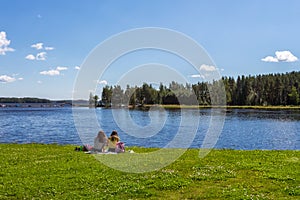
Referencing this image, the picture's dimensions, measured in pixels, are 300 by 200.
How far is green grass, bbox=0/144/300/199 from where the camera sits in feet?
40.6

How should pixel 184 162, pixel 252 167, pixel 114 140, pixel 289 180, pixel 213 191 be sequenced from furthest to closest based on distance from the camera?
pixel 114 140, pixel 184 162, pixel 252 167, pixel 289 180, pixel 213 191

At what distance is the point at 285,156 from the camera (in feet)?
68.8

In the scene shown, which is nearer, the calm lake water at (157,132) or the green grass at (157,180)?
the green grass at (157,180)

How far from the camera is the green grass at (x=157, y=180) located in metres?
12.4

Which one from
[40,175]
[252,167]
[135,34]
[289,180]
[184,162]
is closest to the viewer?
[289,180]

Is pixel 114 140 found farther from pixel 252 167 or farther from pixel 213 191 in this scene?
pixel 213 191

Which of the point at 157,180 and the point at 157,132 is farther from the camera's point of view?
the point at 157,132

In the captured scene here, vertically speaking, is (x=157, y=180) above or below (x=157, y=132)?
above

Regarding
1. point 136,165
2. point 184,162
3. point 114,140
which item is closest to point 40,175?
point 136,165

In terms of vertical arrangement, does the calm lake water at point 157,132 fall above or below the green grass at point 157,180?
below

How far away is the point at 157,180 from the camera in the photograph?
1432 centimetres

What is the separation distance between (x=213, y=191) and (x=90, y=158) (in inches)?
389

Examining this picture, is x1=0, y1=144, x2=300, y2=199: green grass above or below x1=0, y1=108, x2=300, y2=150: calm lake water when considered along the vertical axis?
above

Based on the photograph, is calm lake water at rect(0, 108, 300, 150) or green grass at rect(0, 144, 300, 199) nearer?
green grass at rect(0, 144, 300, 199)
